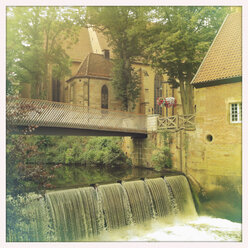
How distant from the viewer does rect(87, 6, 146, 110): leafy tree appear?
31.0ft

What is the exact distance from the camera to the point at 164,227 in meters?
8.49

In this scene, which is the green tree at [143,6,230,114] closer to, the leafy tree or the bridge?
the leafy tree

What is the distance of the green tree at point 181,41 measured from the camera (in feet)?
31.9

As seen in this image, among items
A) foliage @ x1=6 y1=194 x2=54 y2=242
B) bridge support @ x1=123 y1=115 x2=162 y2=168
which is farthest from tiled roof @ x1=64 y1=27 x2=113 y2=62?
foliage @ x1=6 y1=194 x2=54 y2=242

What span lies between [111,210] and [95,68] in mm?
8414

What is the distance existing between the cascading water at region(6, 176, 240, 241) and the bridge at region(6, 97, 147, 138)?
2187mm

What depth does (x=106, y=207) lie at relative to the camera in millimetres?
7941

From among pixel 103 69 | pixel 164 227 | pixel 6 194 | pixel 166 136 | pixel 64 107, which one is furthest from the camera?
pixel 103 69

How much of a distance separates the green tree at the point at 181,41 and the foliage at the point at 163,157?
4.94 feet

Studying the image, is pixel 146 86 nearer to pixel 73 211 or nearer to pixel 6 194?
pixel 73 211

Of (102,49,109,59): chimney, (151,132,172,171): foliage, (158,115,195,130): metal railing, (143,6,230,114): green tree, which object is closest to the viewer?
(143,6,230,114): green tree

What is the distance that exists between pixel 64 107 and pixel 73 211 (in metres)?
3.73
